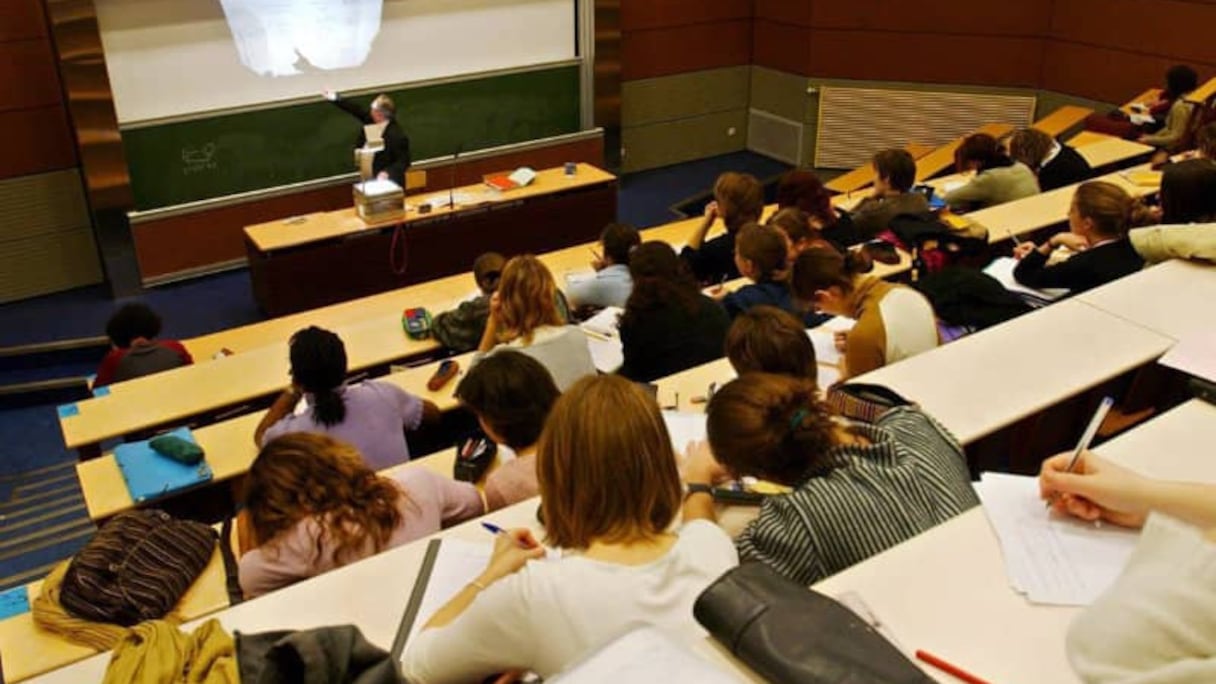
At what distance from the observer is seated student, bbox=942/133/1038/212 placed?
18.3ft

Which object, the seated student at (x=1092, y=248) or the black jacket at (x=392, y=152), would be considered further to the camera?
the black jacket at (x=392, y=152)

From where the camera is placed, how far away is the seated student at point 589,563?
168 centimetres

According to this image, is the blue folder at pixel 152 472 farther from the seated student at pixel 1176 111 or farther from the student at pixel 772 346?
the seated student at pixel 1176 111

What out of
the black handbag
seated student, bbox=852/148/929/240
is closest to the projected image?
seated student, bbox=852/148/929/240

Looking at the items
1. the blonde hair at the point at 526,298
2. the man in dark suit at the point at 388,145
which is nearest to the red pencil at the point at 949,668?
the blonde hair at the point at 526,298

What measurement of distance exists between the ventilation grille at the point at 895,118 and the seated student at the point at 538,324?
19.1 feet

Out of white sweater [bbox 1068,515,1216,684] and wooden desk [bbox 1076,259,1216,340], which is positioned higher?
white sweater [bbox 1068,515,1216,684]

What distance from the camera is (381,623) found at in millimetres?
2031

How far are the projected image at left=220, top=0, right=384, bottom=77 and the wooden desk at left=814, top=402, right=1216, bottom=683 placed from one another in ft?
20.8

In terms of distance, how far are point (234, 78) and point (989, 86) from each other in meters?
6.00

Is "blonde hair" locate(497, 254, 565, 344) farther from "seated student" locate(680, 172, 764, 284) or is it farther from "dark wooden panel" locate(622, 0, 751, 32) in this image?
"dark wooden panel" locate(622, 0, 751, 32)

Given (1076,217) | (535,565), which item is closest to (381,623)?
(535,565)

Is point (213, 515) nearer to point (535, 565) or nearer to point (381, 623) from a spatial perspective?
point (381, 623)

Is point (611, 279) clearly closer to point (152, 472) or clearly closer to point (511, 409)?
point (511, 409)
